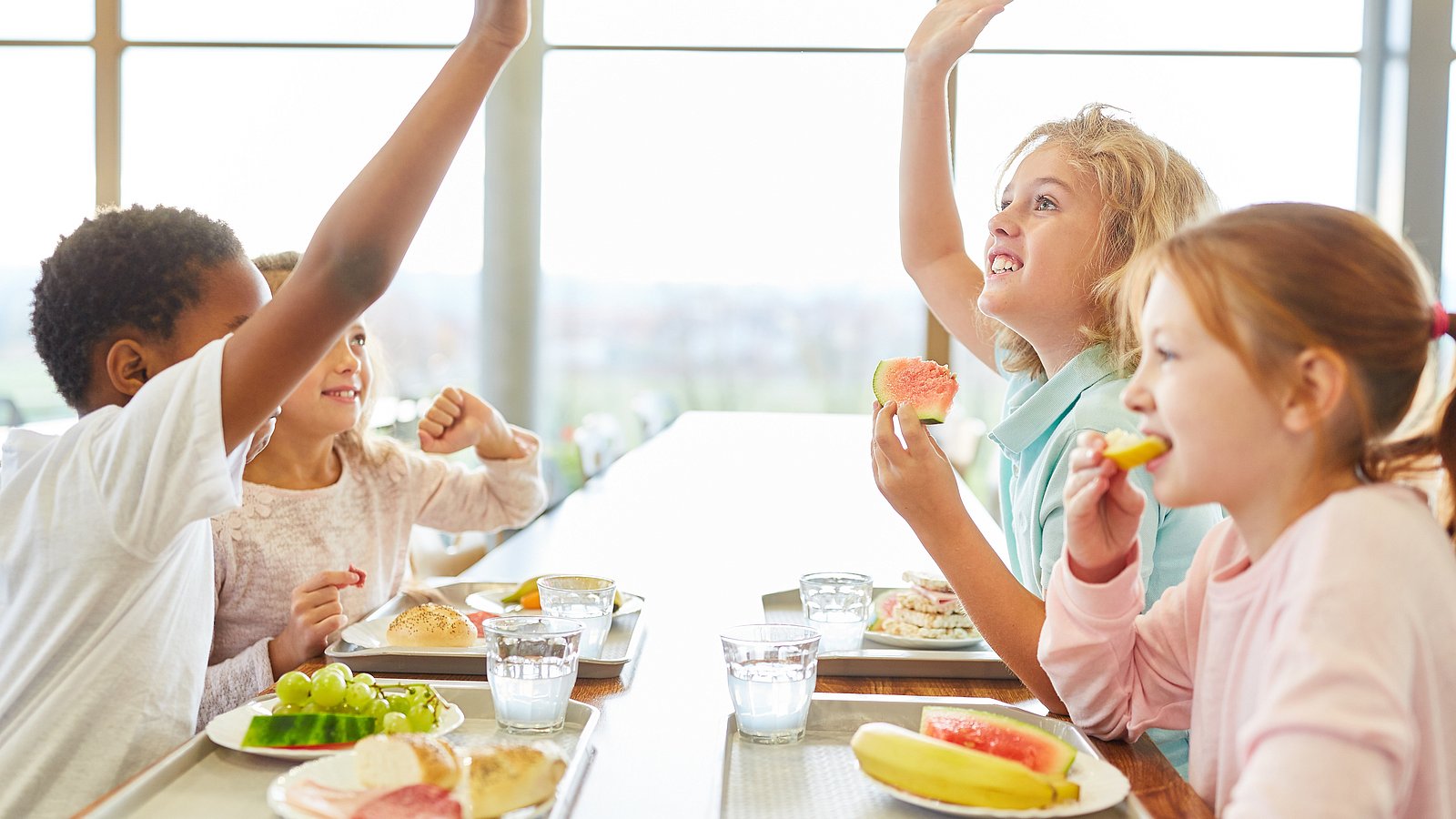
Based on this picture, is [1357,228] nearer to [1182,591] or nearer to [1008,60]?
[1182,591]

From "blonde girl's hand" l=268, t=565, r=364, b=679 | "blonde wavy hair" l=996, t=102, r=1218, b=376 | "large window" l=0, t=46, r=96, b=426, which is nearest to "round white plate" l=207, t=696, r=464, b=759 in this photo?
"blonde girl's hand" l=268, t=565, r=364, b=679

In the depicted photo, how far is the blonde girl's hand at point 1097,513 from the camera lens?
1.21 metres

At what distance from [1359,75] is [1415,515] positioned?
18.9 feet

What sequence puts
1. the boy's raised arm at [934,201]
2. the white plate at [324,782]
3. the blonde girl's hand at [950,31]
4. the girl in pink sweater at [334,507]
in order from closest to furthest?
the white plate at [324,782], the girl in pink sweater at [334,507], the blonde girl's hand at [950,31], the boy's raised arm at [934,201]

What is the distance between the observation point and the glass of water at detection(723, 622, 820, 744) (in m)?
1.23

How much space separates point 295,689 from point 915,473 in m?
0.77

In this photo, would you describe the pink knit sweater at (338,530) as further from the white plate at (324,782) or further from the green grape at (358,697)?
the white plate at (324,782)

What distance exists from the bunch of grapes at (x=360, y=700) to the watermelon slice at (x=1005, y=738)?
507mm

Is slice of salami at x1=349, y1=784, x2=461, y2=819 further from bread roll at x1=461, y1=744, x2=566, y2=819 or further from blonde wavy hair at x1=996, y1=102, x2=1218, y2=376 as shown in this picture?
blonde wavy hair at x1=996, y1=102, x2=1218, y2=376

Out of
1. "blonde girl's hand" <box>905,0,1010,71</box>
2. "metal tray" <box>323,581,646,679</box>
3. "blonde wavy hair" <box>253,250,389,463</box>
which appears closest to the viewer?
"metal tray" <box>323,581,646,679</box>

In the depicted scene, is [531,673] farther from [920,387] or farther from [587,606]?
[920,387]

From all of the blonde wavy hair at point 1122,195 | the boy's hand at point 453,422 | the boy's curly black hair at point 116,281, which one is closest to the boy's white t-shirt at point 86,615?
the boy's curly black hair at point 116,281

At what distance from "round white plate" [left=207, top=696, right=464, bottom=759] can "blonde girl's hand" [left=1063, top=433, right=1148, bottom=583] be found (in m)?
0.67

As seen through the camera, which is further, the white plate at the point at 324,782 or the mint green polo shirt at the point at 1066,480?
the mint green polo shirt at the point at 1066,480
